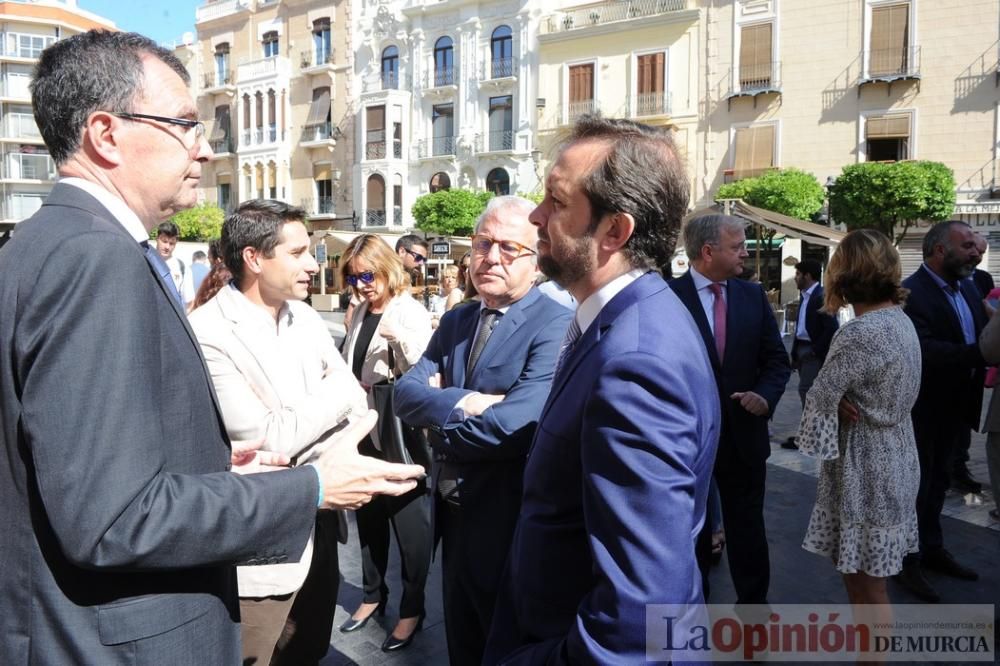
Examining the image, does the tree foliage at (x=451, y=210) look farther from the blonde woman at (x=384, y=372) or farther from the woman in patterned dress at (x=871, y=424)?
the woman in patterned dress at (x=871, y=424)

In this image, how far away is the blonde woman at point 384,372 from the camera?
3570 millimetres

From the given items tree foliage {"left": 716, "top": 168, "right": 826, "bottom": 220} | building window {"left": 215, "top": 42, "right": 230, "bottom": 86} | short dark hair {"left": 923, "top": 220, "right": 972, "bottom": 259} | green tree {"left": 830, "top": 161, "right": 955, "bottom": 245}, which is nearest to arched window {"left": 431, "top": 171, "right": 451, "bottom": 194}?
tree foliage {"left": 716, "top": 168, "right": 826, "bottom": 220}

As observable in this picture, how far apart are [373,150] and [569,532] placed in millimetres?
35233

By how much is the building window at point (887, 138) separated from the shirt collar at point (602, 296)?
25624 mm

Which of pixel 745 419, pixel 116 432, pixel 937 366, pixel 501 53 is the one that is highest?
pixel 501 53

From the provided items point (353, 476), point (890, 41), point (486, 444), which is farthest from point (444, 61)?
point (353, 476)

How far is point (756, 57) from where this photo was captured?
25203 mm

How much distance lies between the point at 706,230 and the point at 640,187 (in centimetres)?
249

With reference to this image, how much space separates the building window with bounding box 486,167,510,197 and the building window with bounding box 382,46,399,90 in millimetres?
7570

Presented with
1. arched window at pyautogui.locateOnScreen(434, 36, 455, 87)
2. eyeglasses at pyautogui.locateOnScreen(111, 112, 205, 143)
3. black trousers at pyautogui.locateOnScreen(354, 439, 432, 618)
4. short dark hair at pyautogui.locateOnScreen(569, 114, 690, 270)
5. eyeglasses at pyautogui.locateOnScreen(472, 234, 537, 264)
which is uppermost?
arched window at pyautogui.locateOnScreen(434, 36, 455, 87)

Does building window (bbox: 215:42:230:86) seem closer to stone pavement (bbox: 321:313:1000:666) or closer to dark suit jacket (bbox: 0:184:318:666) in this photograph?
stone pavement (bbox: 321:313:1000:666)

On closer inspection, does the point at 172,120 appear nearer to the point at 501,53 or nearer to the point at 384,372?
the point at 384,372

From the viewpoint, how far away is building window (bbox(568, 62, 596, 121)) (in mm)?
28844

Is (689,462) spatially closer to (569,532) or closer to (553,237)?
(569,532)
